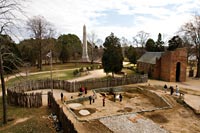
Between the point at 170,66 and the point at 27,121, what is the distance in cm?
2377

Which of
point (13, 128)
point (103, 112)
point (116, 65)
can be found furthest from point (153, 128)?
point (116, 65)

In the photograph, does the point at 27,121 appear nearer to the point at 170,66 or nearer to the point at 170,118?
the point at 170,118

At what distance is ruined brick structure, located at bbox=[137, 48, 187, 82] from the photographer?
1183 inches


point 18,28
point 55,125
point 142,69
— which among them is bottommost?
point 55,125

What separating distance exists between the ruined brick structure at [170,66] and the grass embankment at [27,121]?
841 inches

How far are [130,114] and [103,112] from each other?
266 cm

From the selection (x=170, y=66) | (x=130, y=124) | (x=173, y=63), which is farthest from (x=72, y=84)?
(x=173, y=63)

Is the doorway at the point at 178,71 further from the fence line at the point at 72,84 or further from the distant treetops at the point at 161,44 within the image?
the distant treetops at the point at 161,44

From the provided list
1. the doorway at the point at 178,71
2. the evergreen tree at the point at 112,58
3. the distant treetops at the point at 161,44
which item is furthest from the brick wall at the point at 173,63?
the distant treetops at the point at 161,44

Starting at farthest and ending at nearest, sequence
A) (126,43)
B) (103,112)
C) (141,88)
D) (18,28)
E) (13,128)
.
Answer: (126,43) → (141,88) → (103,112) → (13,128) → (18,28)

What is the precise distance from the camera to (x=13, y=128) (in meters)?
13.4

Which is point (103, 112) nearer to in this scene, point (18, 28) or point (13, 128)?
point (13, 128)

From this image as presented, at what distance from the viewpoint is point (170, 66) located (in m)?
29.9

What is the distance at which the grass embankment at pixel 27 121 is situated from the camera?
43.5 ft
